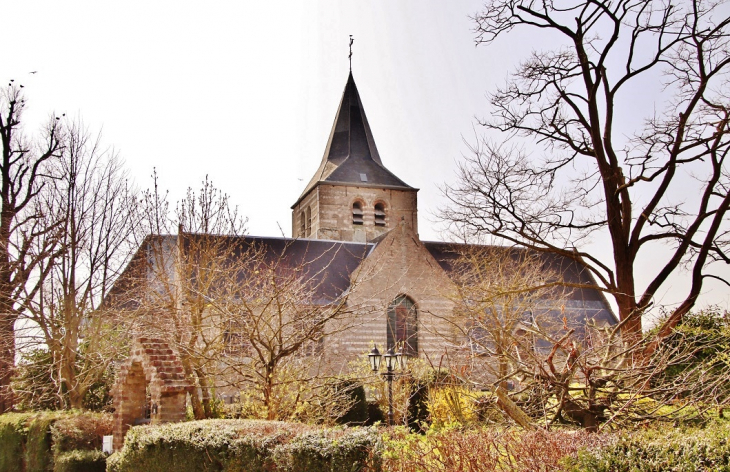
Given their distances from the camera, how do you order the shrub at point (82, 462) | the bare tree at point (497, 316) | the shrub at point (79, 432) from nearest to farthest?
the bare tree at point (497, 316) < the shrub at point (82, 462) < the shrub at point (79, 432)

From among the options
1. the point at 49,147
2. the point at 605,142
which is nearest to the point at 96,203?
the point at 49,147

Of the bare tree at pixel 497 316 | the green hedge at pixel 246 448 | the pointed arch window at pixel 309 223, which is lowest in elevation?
the green hedge at pixel 246 448

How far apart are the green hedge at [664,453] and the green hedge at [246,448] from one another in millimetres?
1897

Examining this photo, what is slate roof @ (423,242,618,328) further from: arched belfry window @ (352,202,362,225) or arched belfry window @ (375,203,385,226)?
arched belfry window @ (352,202,362,225)

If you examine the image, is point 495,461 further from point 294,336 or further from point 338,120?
point 338,120

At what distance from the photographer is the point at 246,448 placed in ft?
22.0

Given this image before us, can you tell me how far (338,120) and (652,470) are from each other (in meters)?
37.7

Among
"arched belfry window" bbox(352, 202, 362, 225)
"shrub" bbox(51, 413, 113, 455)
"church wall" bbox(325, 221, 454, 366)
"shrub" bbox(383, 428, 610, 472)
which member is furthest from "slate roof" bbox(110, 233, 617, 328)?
"shrub" bbox(383, 428, 610, 472)

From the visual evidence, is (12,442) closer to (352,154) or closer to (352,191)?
(352,191)

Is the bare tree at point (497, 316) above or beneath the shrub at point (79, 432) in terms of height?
above

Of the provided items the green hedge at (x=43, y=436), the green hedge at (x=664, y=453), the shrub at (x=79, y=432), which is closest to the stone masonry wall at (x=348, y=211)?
the green hedge at (x=43, y=436)

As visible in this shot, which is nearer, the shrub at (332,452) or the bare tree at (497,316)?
the shrub at (332,452)

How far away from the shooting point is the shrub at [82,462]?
11.2m

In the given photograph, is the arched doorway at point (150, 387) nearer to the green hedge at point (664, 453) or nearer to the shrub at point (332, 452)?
the shrub at point (332, 452)
